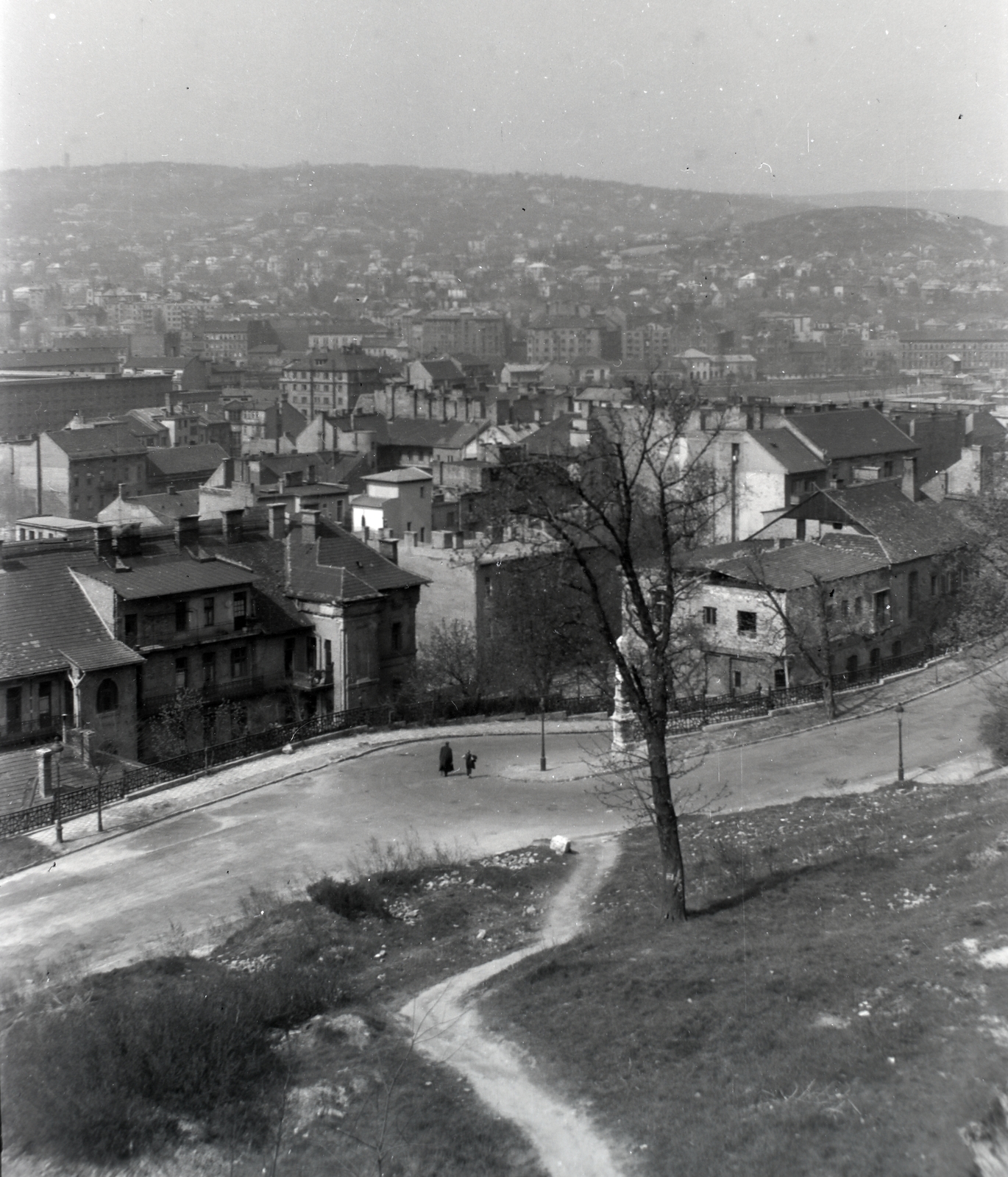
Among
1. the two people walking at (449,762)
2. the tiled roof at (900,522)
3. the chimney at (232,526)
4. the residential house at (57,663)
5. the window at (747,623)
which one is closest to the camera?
the two people walking at (449,762)

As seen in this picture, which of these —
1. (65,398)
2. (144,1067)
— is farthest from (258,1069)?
(65,398)

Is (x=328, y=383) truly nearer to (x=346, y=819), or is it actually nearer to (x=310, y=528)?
(x=310, y=528)

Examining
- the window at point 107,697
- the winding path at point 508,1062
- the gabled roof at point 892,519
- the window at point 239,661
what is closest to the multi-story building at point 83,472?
the window at point 239,661

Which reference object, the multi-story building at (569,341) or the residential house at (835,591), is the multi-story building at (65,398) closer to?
the multi-story building at (569,341)

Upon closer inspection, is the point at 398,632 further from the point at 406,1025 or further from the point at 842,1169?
the point at 842,1169

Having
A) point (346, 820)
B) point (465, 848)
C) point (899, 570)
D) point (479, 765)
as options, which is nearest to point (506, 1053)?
point (465, 848)

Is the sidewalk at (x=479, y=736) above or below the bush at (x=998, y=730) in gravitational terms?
below
